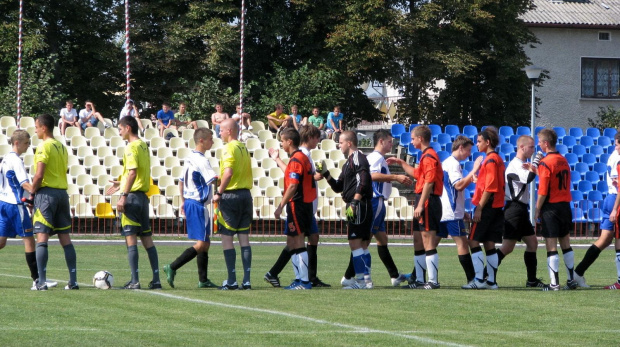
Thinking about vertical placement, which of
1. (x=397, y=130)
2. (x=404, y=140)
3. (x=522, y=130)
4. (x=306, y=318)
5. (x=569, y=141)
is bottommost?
(x=306, y=318)

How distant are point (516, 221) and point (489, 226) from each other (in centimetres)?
62

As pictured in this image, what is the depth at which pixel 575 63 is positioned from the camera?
163 feet

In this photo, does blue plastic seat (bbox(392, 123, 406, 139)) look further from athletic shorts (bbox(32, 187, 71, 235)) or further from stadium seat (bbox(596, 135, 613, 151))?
athletic shorts (bbox(32, 187, 71, 235))

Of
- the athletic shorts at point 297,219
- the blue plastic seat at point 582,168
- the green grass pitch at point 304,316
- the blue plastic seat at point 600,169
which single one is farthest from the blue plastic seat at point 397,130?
the athletic shorts at point 297,219

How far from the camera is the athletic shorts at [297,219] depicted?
484 inches

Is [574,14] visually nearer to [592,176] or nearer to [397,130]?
[592,176]

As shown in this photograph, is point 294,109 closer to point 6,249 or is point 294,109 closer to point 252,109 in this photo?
point 252,109

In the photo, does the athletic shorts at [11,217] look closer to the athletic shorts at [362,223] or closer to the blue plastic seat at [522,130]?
the athletic shorts at [362,223]

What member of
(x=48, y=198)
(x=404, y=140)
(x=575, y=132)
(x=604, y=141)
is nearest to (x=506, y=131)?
(x=575, y=132)

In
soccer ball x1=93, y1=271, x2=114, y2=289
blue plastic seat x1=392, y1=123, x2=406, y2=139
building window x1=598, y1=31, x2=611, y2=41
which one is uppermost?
building window x1=598, y1=31, x2=611, y2=41

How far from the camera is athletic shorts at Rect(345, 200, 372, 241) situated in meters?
12.3

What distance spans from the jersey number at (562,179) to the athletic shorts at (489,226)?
0.89 m

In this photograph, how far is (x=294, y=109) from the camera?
29.6 metres

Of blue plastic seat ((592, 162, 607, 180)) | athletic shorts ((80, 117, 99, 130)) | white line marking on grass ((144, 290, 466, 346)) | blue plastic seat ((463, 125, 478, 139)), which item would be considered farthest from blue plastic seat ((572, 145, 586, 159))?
white line marking on grass ((144, 290, 466, 346))
